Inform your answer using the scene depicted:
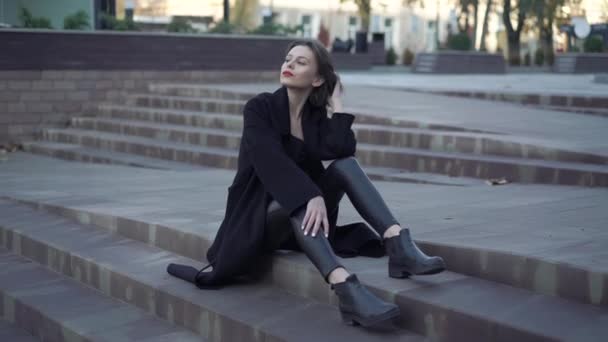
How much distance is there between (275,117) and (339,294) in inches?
41.9

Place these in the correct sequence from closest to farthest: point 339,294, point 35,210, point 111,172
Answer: point 339,294, point 35,210, point 111,172

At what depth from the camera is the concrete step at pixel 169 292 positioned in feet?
13.3

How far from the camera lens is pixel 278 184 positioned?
432cm

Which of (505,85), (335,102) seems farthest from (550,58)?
(335,102)

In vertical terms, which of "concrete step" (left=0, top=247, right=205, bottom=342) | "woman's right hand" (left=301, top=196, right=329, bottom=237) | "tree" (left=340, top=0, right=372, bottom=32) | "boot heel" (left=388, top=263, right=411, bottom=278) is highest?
"tree" (left=340, top=0, right=372, bottom=32)

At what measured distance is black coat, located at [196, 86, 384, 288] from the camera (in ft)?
14.3

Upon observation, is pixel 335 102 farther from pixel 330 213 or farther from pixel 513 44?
pixel 513 44

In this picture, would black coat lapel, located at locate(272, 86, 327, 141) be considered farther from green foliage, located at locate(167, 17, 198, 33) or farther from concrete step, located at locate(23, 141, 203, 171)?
green foliage, located at locate(167, 17, 198, 33)

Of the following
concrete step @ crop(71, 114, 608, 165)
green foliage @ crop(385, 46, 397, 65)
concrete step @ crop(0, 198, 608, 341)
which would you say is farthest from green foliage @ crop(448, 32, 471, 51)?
concrete step @ crop(0, 198, 608, 341)

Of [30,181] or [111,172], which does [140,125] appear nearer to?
[111,172]

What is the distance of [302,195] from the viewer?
13.9 feet

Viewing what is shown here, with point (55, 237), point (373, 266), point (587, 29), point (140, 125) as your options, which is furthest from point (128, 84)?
point (587, 29)

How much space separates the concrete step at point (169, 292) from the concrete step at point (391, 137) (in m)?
3.64

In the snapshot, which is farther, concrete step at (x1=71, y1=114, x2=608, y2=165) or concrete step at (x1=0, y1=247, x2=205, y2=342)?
concrete step at (x1=71, y1=114, x2=608, y2=165)
